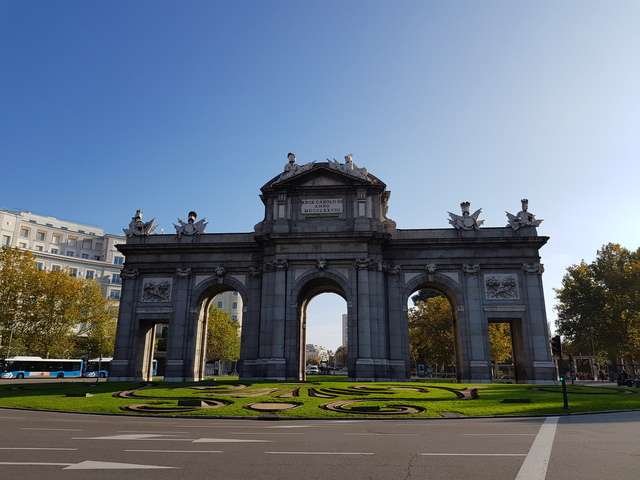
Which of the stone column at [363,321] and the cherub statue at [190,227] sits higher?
the cherub statue at [190,227]

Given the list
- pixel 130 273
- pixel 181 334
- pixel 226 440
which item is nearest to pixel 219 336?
pixel 130 273

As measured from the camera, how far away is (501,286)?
158 ft

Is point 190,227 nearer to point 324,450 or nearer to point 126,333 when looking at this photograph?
point 126,333

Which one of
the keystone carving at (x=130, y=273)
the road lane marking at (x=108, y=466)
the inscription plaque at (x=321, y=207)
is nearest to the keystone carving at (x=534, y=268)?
the inscription plaque at (x=321, y=207)

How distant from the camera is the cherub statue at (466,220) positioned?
162 ft

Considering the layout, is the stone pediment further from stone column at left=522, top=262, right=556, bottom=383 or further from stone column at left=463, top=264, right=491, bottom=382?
stone column at left=522, top=262, right=556, bottom=383

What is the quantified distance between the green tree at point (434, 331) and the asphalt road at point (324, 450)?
57.8 m

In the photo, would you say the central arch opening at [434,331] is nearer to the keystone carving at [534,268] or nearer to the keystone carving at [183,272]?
the keystone carving at [534,268]

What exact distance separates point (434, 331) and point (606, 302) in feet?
83.0

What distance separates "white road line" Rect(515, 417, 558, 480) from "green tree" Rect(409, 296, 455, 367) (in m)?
60.2

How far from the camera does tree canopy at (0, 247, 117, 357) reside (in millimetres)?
69188

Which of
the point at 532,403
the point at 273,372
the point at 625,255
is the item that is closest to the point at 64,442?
the point at 532,403

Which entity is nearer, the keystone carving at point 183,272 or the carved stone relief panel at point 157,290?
the keystone carving at point 183,272

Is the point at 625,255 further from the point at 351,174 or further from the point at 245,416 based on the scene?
the point at 245,416
